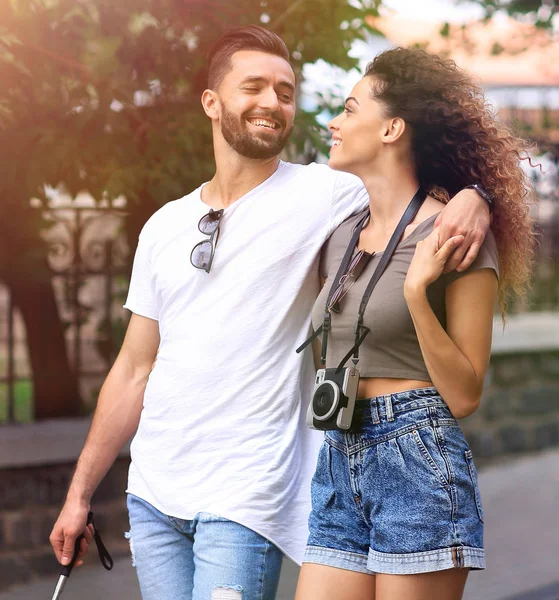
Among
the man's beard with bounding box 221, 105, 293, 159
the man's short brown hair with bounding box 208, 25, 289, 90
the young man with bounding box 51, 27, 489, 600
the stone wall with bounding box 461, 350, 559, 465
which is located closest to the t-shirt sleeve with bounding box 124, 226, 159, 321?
the young man with bounding box 51, 27, 489, 600

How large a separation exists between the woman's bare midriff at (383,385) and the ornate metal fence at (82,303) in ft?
10.5

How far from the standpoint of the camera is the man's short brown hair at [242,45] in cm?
297

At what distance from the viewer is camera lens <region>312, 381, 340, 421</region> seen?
2.38m

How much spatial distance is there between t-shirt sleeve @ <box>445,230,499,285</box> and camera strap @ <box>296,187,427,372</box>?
17 cm

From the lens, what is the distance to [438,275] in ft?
7.48

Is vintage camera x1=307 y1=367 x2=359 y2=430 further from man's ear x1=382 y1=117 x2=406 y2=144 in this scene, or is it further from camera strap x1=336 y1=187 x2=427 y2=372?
man's ear x1=382 y1=117 x2=406 y2=144

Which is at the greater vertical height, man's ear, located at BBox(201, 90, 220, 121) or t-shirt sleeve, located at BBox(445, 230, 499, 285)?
man's ear, located at BBox(201, 90, 220, 121)

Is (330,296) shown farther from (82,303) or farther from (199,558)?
(82,303)

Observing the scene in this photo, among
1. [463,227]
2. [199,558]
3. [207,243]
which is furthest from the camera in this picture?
[207,243]

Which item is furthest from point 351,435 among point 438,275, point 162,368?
point 162,368

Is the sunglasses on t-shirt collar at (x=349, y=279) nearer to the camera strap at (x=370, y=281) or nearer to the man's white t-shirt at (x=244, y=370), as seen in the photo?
the camera strap at (x=370, y=281)

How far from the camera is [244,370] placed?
2.70 m

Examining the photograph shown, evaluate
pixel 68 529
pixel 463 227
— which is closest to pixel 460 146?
pixel 463 227

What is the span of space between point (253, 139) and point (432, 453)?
3.42ft
